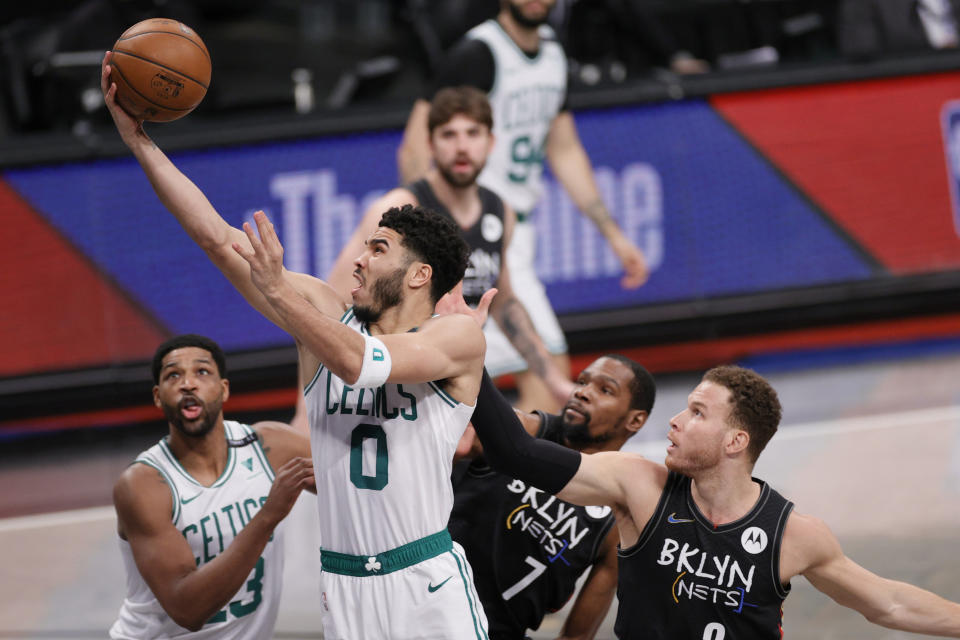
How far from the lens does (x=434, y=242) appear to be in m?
3.76

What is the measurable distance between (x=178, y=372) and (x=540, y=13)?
333 cm

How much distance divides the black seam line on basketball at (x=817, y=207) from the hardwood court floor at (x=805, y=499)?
731mm

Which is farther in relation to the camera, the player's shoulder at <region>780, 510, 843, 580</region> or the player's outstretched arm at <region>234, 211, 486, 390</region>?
the player's shoulder at <region>780, 510, 843, 580</region>

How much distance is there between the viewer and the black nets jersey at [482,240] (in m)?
5.75

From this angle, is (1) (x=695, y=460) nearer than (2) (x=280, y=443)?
Yes

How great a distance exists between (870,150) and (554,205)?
2.38 metres

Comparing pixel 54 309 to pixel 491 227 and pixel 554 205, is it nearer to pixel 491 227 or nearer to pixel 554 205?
pixel 554 205

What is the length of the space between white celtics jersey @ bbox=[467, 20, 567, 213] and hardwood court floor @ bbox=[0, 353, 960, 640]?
171 cm

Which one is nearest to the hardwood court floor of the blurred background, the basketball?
the blurred background

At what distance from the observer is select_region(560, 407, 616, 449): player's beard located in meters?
4.56

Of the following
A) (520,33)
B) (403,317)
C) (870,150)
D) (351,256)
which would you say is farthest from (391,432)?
(870,150)

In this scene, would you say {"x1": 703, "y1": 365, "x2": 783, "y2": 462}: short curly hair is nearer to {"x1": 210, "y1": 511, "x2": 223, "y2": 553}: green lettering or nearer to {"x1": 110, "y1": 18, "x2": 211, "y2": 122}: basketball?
{"x1": 210, "y1": 511, "x2": 223, "y2": 553}: green lettering

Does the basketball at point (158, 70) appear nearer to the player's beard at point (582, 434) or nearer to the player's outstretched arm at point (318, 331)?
the player's outstretched arm at point (318, 331)

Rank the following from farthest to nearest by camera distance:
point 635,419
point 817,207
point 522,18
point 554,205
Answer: point 817,207, point 554,205, point 522,18, point 635,419
